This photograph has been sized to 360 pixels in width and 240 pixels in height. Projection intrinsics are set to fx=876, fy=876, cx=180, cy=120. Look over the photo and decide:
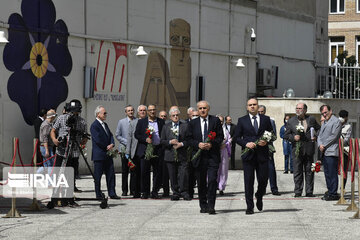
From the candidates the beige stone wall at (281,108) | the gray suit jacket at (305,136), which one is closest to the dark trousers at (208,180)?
the gray suit jacket at (305,136)

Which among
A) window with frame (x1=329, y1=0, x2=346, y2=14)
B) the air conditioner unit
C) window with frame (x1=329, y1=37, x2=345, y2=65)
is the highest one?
window with frame (x1=329, y1=0, x2=346, y2=14)

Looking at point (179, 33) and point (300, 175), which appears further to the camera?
point (179, 33)

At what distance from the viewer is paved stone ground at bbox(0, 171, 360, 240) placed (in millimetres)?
11539

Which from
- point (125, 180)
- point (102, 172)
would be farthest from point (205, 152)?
point (125, 180)

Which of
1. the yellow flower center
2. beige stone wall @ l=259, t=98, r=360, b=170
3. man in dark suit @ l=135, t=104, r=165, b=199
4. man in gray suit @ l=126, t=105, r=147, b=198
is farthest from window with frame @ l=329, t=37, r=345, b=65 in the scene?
man in dark suit @ l=135, t=104, r=165, b=199

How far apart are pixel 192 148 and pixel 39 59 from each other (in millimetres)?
9304

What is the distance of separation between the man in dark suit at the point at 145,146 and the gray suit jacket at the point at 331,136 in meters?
3.27

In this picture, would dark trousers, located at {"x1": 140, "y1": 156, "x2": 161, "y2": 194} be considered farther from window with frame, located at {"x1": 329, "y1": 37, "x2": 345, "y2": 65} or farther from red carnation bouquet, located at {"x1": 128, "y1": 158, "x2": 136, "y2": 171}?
window with frame, located at {"x1": 329, "y1": 37, "x2": 345, "y2": 65}

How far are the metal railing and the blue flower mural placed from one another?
14365mm

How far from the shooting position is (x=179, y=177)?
17.3 metres

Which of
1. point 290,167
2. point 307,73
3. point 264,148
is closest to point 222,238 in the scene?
point 264,148

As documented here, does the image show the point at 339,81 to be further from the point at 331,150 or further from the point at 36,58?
the point at 331,150

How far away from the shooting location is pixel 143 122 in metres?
17.5

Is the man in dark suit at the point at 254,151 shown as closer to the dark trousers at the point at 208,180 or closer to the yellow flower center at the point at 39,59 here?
the dark trousers at the point at 208,180
